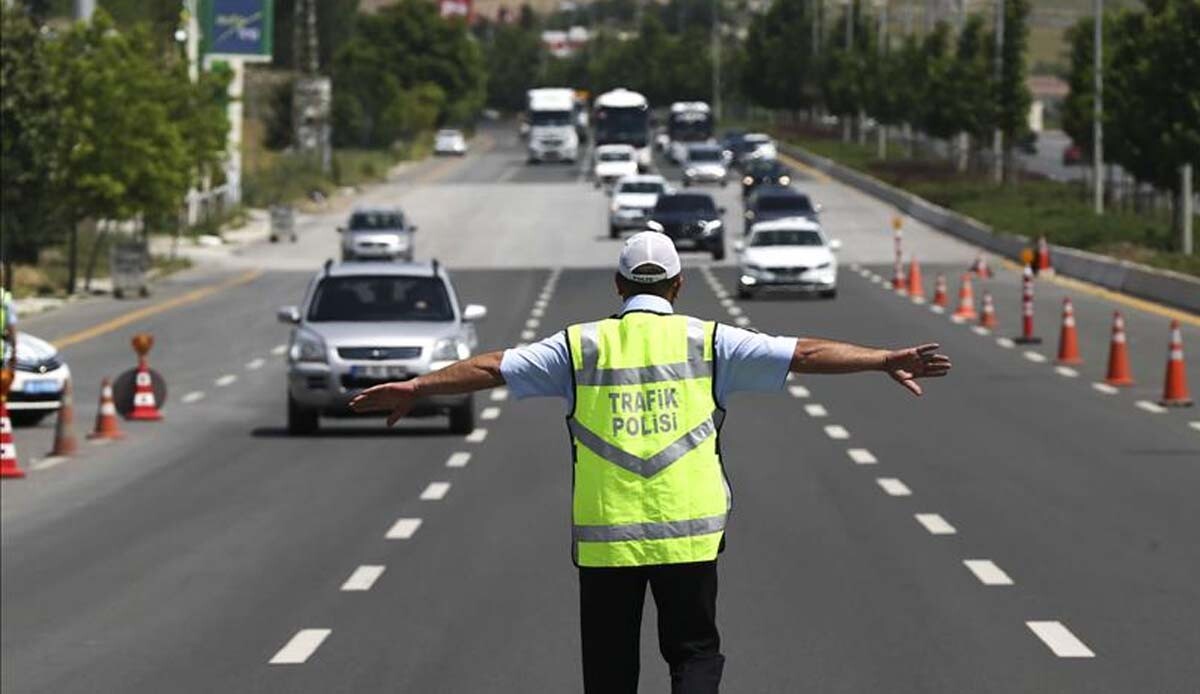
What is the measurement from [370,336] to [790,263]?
2526cm

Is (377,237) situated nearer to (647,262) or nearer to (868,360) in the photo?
(647,262)

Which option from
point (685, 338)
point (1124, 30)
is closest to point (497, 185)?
point (1124, 30)

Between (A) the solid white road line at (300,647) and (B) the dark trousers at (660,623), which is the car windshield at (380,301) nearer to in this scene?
(A) the solid white road line at (300,647)

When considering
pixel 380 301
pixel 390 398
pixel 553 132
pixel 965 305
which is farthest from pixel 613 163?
pixel 390 398

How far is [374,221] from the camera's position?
2638 inches

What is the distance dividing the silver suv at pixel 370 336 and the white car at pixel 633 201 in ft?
153

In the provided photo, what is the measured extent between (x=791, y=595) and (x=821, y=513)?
14.5 ft

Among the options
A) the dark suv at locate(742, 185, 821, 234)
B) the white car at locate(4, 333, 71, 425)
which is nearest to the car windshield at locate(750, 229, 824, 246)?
the dark suv at locate(742, 185, 821, 234)

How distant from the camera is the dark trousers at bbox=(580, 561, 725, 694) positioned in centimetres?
770

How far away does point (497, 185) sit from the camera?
11306cm

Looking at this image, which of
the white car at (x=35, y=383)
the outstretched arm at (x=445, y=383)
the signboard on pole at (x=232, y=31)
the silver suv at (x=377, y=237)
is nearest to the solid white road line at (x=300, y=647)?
the outstretched arm at (x=445, y=383)

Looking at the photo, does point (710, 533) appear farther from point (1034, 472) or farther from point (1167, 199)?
point (1167, 199)

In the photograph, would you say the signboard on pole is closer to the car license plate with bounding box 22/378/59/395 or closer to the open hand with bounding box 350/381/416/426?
the car license plate with bounding box 22/378/59/395

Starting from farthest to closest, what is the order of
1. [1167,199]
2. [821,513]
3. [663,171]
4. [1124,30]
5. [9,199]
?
[663,171]
[1167,199]
[1124,30]
[9,199]
[821,513]
